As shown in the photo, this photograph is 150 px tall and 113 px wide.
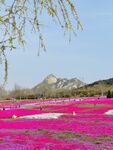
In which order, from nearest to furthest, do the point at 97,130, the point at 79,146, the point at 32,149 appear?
the point at 32,149 < the point at 79,146 < the point at 97,130

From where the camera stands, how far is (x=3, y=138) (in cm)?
2648

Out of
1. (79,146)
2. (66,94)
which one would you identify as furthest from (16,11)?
(66,94)

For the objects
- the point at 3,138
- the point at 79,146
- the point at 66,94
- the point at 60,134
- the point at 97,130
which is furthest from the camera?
the point at 66,94

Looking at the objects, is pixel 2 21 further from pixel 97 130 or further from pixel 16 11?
pixel 97 130

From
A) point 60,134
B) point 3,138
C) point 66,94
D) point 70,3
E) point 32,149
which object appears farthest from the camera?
point 66,94

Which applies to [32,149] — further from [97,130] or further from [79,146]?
[97,130]

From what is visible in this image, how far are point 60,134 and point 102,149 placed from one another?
8.30 m

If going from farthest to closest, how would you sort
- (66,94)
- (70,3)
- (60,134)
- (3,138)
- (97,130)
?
1. (66,94)
2. (97,130)
3. (60,134)
4. (3,138)
5. (70,3)

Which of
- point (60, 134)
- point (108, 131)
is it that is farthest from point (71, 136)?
point (108, 131)

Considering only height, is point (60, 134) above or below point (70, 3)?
below

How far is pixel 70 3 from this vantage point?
4.22 metres

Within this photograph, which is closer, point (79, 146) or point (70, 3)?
point (70, 3)

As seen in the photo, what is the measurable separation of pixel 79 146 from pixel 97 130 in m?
9.81

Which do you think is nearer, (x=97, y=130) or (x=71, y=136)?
(x=71, y=136)
